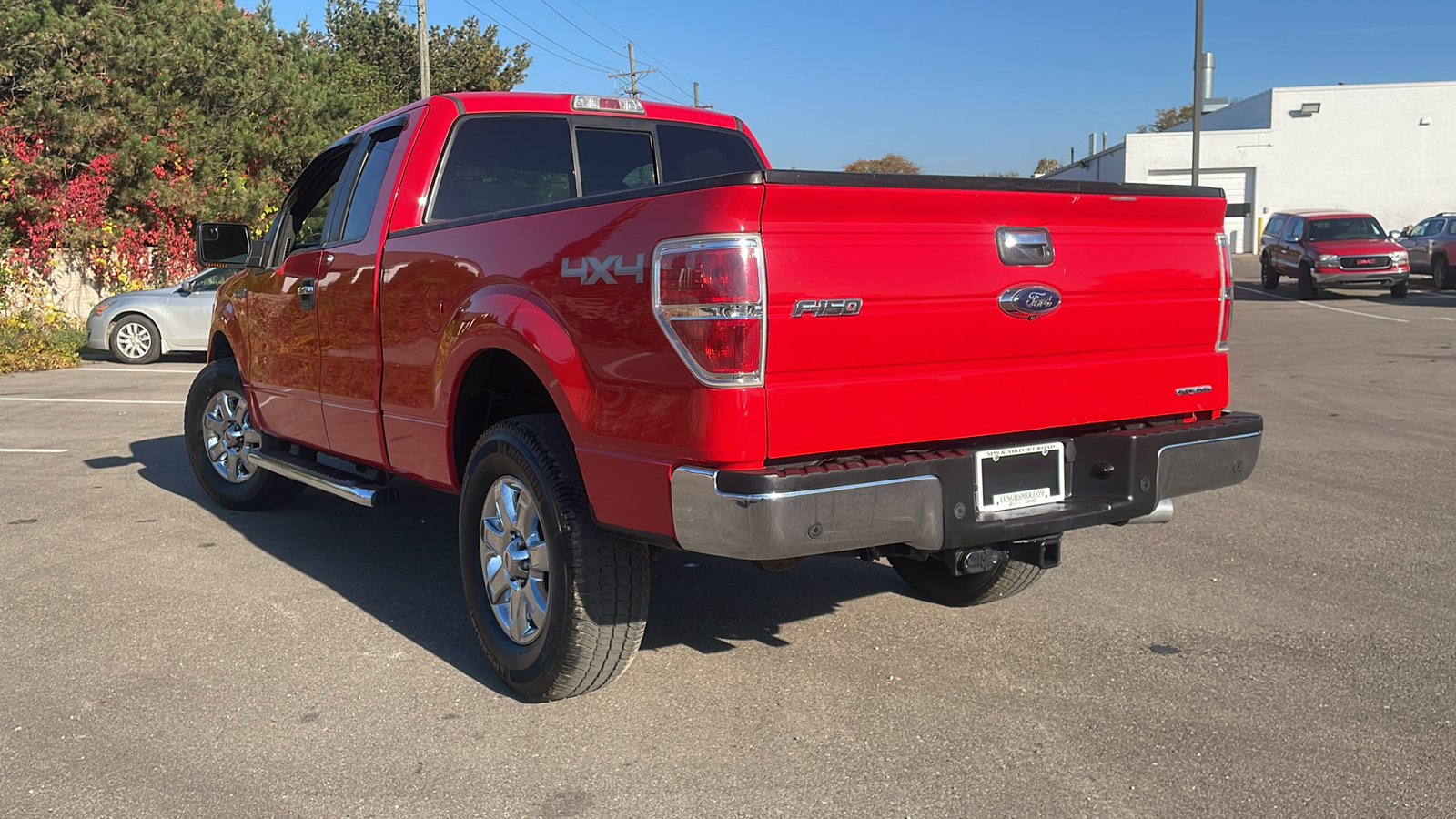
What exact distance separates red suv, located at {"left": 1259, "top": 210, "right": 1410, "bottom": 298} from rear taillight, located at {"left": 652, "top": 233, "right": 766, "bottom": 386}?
964 inches

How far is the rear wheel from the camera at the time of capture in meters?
17.2

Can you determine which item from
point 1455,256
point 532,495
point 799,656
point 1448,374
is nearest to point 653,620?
point 799,656

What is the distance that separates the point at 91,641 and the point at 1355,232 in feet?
85.9

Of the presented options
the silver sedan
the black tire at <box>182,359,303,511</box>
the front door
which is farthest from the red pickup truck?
the silver sedan

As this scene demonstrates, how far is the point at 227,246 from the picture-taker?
6.40m

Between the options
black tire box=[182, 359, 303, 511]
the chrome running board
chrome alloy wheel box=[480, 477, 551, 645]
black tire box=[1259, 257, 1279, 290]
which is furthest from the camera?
black tire box=[1259, 257, 1279, 290]

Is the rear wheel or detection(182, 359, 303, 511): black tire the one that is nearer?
detection(182, 359, 303, 511): black tire

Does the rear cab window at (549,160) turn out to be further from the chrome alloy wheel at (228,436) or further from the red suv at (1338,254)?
the red suv at (1338,254)

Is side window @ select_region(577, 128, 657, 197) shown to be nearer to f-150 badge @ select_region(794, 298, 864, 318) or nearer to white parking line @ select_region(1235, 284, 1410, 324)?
f-150 badge @ select_region(794, 298, 864, 318)

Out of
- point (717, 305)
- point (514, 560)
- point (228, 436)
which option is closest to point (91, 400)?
point (228, 436)

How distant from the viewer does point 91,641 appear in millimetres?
4672

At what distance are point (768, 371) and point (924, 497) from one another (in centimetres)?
61

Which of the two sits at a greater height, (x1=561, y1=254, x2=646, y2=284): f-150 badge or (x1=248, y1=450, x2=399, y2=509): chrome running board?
(x1=561, y1=254, x2=646, y2=284): f-150 badge

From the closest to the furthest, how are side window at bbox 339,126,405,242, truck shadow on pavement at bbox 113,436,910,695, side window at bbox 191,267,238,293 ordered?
1. truck shadow on pavement at bbox 113,436,910,695
2. side window at bbox 339,126,405,242
3. side window at bbox 191,267,238,293
